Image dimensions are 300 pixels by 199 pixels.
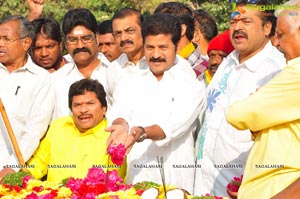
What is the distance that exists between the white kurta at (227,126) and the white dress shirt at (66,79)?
50.4 inches

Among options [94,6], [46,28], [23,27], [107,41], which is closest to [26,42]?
[23,27]

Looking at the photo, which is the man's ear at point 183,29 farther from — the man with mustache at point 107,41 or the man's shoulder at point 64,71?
the man with mustache at point 107,41

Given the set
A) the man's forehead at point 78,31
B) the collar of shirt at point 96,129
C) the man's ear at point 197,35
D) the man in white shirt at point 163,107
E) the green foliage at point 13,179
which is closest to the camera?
the green foliage at point 13,179

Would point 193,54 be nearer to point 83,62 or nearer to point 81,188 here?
point 83,62

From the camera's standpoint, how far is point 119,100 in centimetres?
559

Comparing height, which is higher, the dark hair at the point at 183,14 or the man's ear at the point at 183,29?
the dark hair at the point at 183,14

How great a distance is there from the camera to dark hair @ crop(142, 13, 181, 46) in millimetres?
5504

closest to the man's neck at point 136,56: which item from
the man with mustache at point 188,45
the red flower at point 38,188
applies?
the man with mustache at point 188,45

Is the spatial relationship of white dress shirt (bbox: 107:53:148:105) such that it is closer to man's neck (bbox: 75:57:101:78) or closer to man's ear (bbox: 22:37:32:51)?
man's neck (bbox: 75:57:101:78)

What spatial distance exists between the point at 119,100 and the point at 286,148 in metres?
2.08

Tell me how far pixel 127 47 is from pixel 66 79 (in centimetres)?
64

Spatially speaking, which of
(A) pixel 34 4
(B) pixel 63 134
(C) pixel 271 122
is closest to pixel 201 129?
(B) pixel 63 134

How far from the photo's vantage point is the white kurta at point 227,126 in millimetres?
5117

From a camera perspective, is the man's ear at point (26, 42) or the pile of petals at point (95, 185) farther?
the man's ear at point (26, 42)
